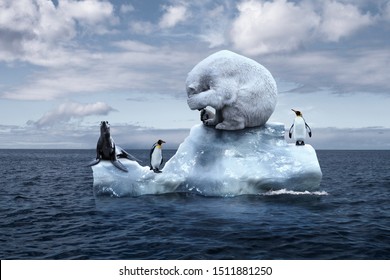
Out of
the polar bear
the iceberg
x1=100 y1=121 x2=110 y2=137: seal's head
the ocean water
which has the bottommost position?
the ocean water

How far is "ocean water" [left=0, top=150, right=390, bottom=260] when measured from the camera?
28.4ft

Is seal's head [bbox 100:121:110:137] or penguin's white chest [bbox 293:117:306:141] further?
penguin's white chest [bbox 293:117:306:141]

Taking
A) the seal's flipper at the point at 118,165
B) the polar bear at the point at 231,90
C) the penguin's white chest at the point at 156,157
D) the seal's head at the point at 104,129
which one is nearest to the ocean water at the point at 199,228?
the seal's flipper at the point at 118,165

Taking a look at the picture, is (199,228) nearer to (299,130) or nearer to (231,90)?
(231,90)

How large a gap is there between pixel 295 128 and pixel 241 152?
266 centimetres

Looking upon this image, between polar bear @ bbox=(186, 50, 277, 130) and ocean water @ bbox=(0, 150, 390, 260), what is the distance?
3.07m

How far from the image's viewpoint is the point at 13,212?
1366 centimetres

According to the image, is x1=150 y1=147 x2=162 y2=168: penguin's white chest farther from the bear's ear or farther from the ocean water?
the bear's ear

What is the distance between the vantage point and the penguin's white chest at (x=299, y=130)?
1608cm

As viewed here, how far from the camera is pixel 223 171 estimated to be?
14.6 m

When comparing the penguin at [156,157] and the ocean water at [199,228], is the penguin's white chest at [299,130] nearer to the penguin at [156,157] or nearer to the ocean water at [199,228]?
the ocean water at [199,228]

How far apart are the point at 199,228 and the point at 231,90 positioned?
617 centimetres

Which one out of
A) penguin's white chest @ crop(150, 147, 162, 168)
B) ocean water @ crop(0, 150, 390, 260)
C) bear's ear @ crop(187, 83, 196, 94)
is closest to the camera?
ocean water @ crop(0, 150, 390, 260)

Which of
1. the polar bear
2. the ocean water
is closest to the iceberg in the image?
the ocean water
